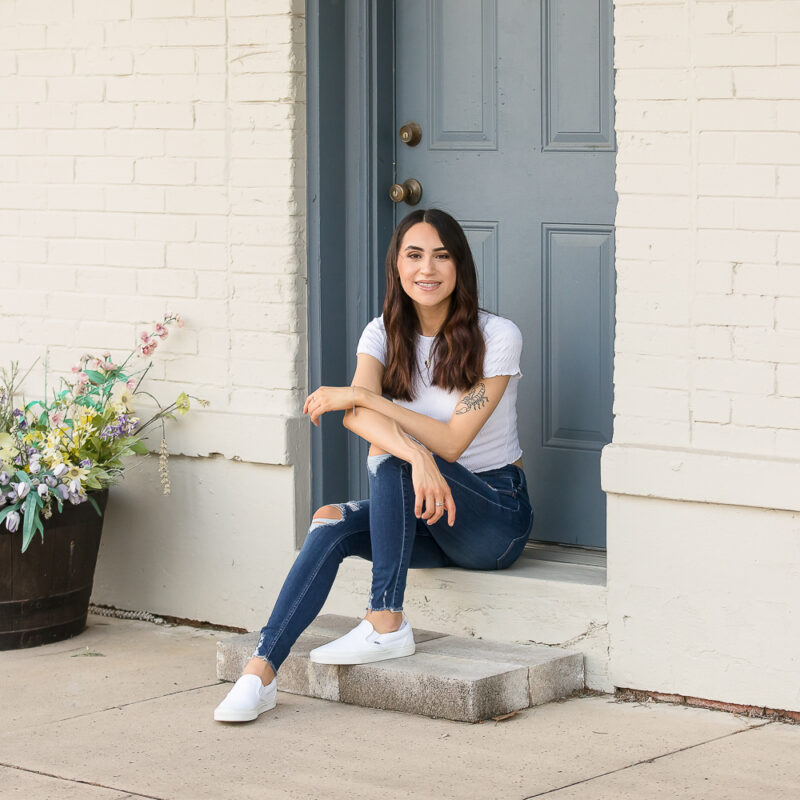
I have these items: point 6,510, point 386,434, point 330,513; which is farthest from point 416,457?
point 6,510

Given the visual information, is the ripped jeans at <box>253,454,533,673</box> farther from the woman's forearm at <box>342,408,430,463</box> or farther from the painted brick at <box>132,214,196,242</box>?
the painted brick at <box>132,214,196,242</box>

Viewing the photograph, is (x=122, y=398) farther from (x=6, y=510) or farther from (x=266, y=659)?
(x=266, y=659)

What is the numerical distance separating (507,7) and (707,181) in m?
1.08

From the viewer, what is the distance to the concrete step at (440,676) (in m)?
4.02

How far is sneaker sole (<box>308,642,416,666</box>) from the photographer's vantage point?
13.6 ft

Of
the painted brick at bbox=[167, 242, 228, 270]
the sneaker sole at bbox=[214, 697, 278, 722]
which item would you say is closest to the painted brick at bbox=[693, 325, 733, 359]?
the sneaker sole at bbox=[214, 697, 278, 722]

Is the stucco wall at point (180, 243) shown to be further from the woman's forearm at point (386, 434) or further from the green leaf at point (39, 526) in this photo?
the woman's forearm at point (386, 434)

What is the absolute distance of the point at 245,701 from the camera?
400 centimetres

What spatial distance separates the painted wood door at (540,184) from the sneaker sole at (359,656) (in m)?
0.82

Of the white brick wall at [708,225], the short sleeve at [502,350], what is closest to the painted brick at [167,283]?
the short sleeve at [502,350]

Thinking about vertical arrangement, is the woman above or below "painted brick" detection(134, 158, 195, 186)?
below

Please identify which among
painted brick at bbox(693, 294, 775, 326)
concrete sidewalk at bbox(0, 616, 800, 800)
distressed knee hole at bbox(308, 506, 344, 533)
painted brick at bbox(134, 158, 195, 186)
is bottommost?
concrete sidewalk at bbox(0, 616, 800, 800)

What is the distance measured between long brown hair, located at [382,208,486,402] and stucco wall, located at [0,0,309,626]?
533mm

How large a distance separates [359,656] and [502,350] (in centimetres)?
97
